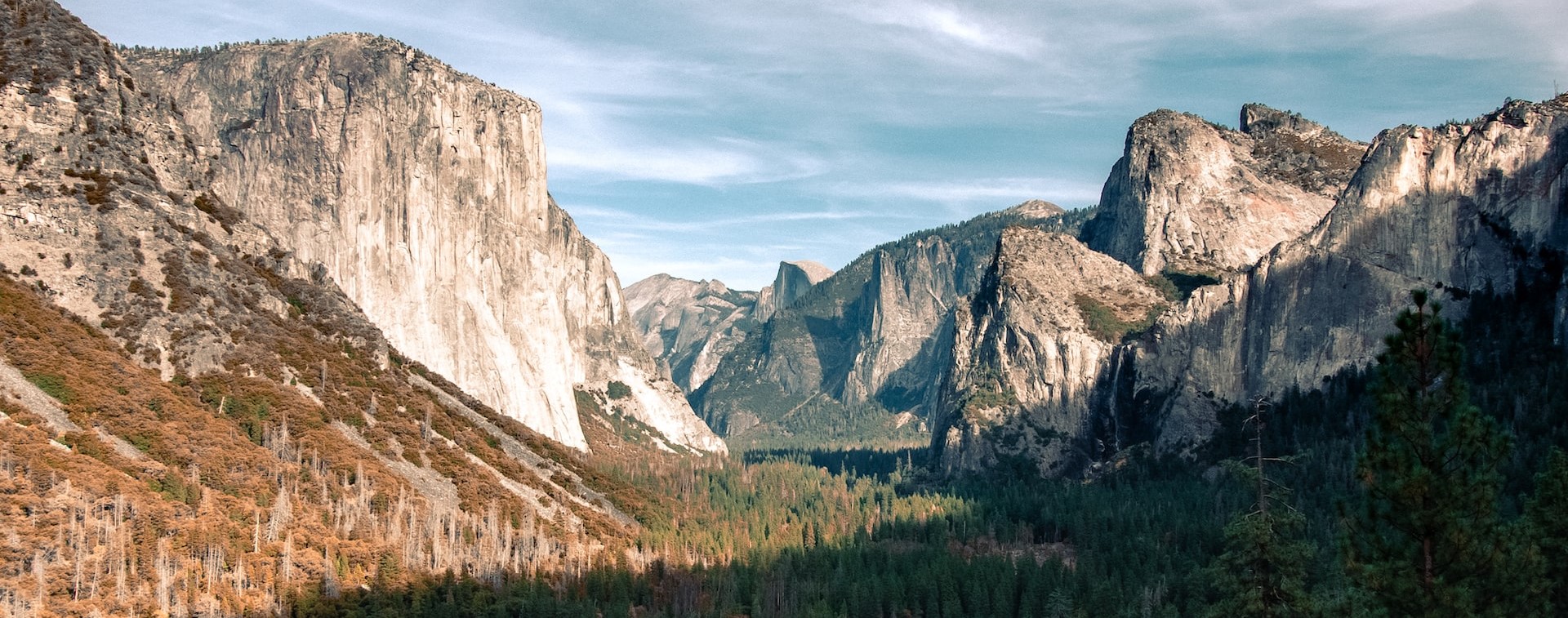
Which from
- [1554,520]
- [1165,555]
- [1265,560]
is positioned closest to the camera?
[1265,560]

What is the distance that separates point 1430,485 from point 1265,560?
6.45 meters

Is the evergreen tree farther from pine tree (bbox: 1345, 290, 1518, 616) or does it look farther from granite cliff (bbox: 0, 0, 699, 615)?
granite cliff (bbox: 0, 0, 699, 615)

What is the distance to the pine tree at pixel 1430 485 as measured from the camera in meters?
48.2

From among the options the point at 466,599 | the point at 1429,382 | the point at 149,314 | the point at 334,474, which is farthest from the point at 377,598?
the point at 1429,382

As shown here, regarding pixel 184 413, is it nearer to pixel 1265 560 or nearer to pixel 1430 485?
pixel 1265 560

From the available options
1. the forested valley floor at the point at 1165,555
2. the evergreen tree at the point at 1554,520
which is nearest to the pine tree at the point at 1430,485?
the forested valley floor at the point at 1165,555

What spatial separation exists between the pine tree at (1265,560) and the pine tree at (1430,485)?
287cm

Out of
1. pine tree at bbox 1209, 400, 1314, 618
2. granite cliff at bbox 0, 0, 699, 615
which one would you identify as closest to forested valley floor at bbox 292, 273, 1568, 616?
pine tree at bbox 1209, 400, 1314, 618

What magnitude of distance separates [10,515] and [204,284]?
57.2 m

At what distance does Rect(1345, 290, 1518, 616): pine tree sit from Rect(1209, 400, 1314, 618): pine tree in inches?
113

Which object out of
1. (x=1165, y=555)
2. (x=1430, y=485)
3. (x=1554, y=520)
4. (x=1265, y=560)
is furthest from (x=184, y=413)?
(x=1554, y=520)

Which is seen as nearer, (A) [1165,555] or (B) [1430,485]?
(B) [1430,485]

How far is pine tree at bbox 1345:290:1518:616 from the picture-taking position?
48.2 meters

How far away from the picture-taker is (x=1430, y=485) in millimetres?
48094
